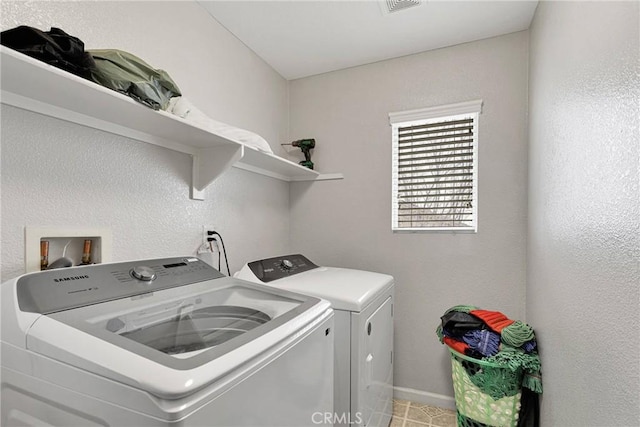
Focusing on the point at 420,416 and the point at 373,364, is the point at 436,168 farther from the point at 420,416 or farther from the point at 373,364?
the point at 420,416

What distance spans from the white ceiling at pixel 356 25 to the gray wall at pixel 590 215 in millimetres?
458

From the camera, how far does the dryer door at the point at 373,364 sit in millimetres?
1449

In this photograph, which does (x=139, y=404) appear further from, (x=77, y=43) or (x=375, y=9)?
(x=375, y=9)

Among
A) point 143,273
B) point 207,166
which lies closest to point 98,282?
point 143,273

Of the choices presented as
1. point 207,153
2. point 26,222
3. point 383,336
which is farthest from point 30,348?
point 383,336

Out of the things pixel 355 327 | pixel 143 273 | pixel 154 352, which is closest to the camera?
pixel 154 352

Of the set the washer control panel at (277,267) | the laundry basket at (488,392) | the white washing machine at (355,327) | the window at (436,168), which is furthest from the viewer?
the window at (436,168)

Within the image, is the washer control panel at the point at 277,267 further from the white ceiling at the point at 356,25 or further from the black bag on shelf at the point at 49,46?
the white ceiling at the point at 356,25

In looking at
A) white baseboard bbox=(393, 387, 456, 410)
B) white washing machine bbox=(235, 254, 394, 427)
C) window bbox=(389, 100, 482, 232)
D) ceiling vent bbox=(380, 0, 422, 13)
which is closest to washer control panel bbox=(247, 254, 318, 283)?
white washing machine bbox=(235, 254, 394, 427)

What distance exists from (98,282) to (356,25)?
76.5 inches

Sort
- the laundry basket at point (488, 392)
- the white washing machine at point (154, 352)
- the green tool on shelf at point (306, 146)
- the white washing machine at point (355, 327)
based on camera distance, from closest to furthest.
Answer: the white washing machine at point (154, 352)
the white washing machine at point (355, 327)
the laundry basket at point (488, 392)
the green tool on shelf at point (306, 146)

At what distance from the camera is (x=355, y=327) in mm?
1434

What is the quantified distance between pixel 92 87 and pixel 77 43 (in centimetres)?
13

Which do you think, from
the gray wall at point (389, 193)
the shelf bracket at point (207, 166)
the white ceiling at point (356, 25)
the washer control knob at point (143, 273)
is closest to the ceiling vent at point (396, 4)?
the white ceiling at point (356, 25)
